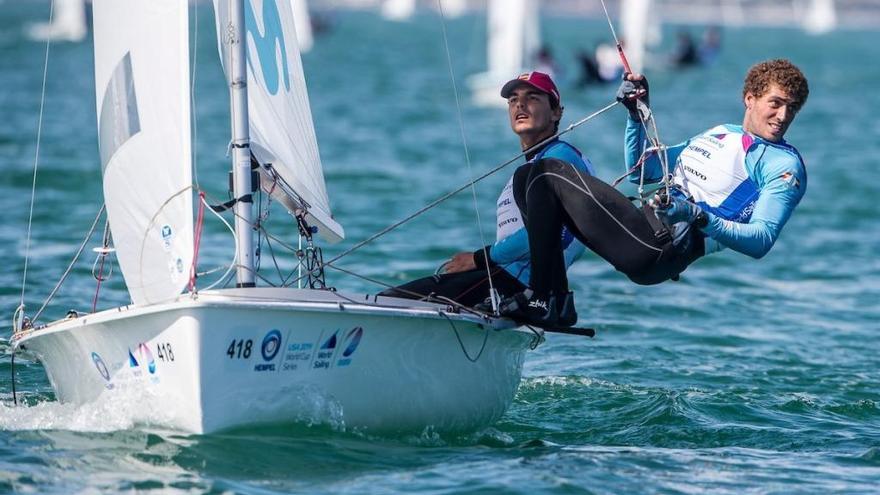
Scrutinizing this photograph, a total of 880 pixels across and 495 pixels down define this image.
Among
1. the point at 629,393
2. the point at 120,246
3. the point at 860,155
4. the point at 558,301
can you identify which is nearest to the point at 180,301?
the point at 120,246

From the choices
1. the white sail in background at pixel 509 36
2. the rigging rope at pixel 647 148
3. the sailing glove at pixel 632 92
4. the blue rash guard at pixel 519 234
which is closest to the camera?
the rigging rope at pixel 647 148

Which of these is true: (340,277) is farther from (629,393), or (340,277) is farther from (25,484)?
(25,484)

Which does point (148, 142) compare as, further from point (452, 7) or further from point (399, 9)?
point (399, 9)

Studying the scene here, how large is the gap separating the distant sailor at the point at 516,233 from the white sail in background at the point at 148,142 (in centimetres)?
93

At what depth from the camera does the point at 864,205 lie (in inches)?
526

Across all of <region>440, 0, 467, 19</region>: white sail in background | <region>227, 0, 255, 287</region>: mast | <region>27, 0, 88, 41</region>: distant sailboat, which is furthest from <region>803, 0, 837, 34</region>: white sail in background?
<region>227, 0, 255, 287</region>: mast

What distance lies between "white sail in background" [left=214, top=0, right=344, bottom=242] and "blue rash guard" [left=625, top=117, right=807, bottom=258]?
1.17m

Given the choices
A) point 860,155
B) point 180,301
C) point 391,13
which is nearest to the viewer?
point 180,301

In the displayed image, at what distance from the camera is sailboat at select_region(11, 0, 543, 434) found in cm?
426

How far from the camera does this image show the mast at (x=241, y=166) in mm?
4484

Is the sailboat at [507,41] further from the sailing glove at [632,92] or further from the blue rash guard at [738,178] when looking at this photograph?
the sailing glove at [632,92]

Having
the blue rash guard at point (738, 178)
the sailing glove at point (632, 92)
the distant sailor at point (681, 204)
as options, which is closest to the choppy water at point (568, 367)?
the distant sailor at point (681, 204)

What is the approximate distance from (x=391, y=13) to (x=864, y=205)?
281 ft

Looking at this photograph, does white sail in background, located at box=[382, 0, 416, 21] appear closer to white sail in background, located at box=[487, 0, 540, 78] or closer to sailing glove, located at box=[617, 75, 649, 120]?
white sail in background, located at box=[487, 0, 540, 78]
